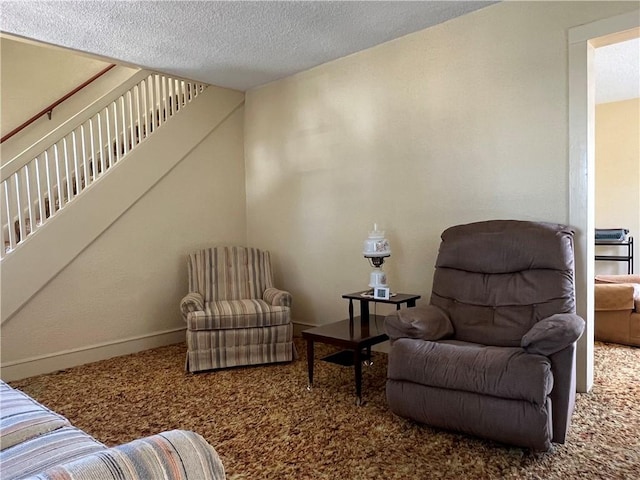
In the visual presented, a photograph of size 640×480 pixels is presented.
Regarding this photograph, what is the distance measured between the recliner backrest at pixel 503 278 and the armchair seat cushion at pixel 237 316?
132 centimetres

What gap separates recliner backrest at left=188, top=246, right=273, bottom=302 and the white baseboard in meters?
0.70

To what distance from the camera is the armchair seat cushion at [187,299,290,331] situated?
11.3 ft

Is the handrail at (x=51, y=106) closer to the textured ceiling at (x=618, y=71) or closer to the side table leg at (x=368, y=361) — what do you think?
the side table leg at (x=368, y=361)

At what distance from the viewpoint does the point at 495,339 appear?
257cm

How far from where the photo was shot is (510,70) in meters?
2.99

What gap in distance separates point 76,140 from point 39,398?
82.8 inches

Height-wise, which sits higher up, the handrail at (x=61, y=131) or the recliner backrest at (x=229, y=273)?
the handrail at (x=61, y=131)

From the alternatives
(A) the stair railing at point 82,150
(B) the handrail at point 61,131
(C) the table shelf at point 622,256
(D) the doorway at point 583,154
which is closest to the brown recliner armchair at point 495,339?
(D) the doorway at point 583,154

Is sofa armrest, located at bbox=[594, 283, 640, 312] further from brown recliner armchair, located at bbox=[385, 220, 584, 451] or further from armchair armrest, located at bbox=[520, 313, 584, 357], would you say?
armchair armrest, located at bbox=[520, 313, 584, 357]

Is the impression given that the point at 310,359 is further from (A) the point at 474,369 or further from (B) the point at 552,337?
(B) the point at 552,337

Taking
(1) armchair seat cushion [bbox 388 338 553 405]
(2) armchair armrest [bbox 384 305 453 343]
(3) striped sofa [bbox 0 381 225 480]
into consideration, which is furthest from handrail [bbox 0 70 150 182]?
(1) armchair seat cushion [bbox 388 338 553 405]

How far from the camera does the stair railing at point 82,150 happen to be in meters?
3.44

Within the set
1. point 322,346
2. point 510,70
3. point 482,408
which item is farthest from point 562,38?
point 322,346

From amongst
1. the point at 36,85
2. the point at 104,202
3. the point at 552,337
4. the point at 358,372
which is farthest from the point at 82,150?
the point at 552,337
